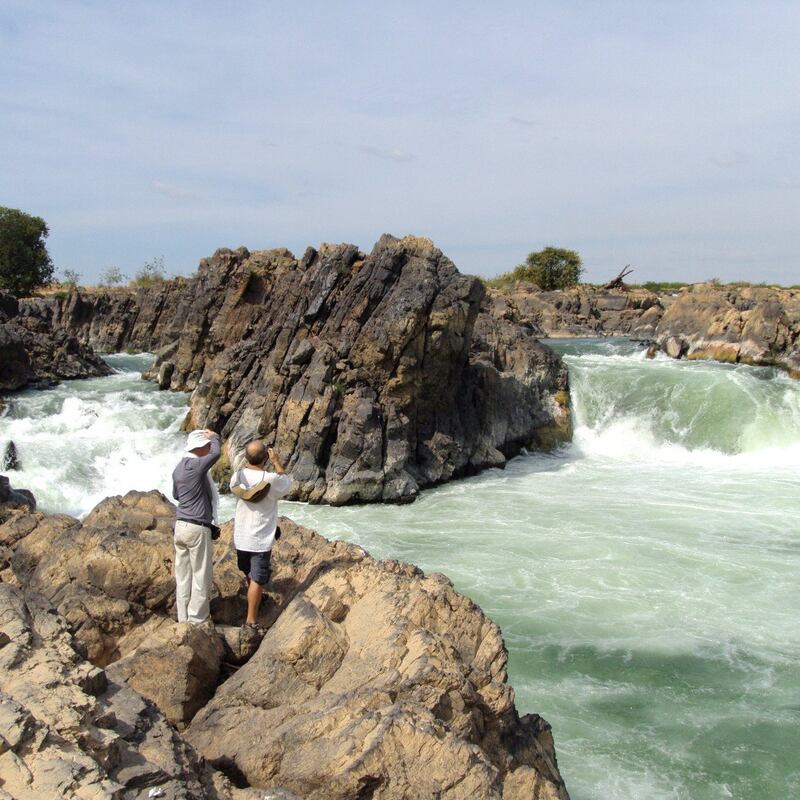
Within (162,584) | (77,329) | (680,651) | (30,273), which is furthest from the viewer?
(30,273)

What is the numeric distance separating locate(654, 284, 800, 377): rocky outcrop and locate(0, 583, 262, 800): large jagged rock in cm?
2742

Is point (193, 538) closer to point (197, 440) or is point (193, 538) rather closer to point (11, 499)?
point (197, 440)

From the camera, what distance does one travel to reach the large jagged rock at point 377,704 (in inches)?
154

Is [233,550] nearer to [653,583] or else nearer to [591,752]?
[591,752]

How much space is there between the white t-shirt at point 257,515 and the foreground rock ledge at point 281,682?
1.56 feet

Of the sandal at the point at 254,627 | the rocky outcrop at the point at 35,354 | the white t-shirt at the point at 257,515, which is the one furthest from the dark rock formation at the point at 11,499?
the rocky outcrop at the point at 35,354

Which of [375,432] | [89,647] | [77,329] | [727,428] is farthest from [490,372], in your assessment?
[77,329]

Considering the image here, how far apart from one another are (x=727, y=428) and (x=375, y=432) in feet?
37.7

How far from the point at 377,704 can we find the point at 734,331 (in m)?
31.0

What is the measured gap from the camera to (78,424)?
74.5ft

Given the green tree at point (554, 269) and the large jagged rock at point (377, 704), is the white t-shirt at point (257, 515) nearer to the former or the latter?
the large jagged rock at point (377, 704)

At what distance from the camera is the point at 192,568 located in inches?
234

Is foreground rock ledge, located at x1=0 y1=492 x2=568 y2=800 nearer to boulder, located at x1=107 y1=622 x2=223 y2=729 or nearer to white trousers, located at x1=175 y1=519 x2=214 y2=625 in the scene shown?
boulder, located at x1=107 y1=622 x2=223 y2=729

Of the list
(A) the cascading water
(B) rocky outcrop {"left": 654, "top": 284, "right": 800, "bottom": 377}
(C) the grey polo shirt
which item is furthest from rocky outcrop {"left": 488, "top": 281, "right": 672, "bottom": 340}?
(C) the grey polo shirt
